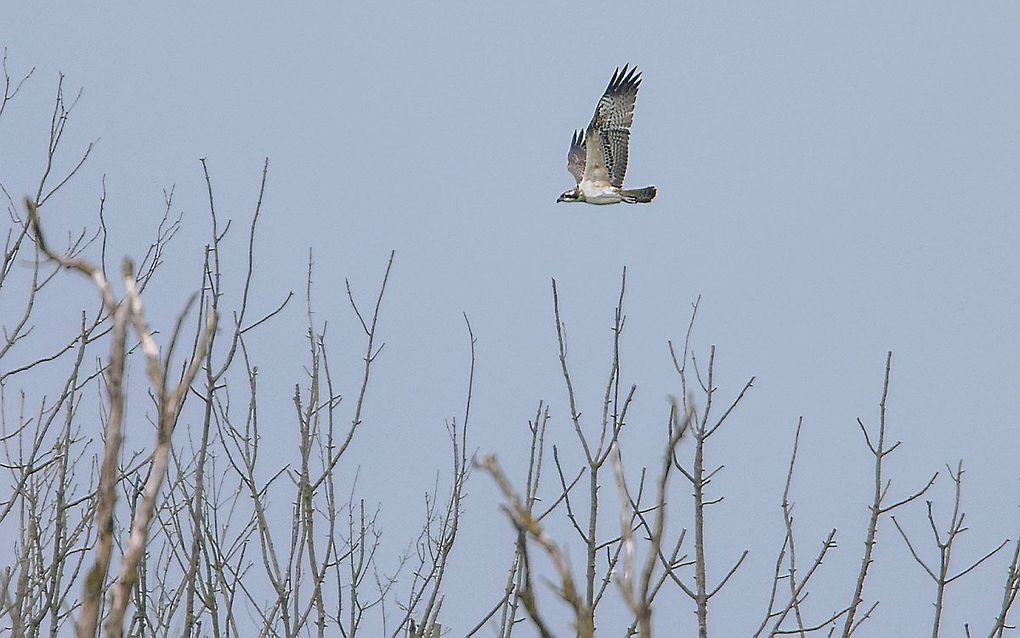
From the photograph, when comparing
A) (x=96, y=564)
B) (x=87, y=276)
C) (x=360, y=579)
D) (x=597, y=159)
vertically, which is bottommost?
(x=96, y=564)

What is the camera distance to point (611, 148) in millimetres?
15516

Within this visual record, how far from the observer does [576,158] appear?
52.7ft

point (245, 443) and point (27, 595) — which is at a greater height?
point (245, 443)

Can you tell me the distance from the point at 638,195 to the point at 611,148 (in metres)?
0.64

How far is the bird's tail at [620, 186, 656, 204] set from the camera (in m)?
15.3

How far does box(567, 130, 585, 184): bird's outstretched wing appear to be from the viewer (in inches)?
627

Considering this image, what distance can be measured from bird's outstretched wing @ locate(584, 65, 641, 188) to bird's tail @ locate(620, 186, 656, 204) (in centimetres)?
26

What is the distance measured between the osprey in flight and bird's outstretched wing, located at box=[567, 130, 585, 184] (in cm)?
10

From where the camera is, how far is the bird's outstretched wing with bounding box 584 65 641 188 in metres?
15.2

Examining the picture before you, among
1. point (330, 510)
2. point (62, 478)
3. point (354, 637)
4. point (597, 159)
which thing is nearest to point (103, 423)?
point (62, 478)

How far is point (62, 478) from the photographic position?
5.85m

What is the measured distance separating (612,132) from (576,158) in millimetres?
738

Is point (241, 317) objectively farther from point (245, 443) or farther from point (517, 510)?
point (517, 510)

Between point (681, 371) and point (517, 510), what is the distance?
4611mm
